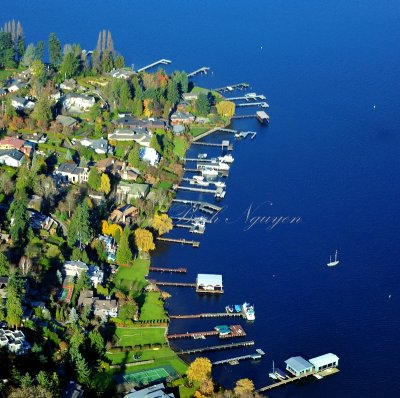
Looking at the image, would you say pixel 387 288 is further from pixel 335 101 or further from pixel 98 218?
pixel 335 101

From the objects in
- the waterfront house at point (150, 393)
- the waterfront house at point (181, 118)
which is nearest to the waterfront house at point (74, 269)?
the waterfront house at point (150, 393)

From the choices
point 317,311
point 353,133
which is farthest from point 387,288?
point 353,133

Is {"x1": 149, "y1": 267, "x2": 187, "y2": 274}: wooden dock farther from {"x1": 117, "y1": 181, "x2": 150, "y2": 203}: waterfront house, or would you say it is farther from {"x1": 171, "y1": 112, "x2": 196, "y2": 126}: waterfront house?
{"x1": 171, "y1": 112, "x2": 196, "y2": 126}: waterfront house

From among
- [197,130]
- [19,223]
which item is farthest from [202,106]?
[19,223]

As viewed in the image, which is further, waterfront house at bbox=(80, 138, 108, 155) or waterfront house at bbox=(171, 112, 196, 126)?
waterfront house at bbox=(171, 112, 196, 126)

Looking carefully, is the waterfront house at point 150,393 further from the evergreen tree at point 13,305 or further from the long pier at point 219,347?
the evergreen tree at point 13,305

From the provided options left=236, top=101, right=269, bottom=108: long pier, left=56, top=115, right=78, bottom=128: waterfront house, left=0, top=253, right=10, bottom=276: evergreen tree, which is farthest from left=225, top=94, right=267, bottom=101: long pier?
left=0, top=253, right=10, bottom=276: evergreen tree

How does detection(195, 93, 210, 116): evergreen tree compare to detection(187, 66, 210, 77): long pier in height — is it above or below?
below
